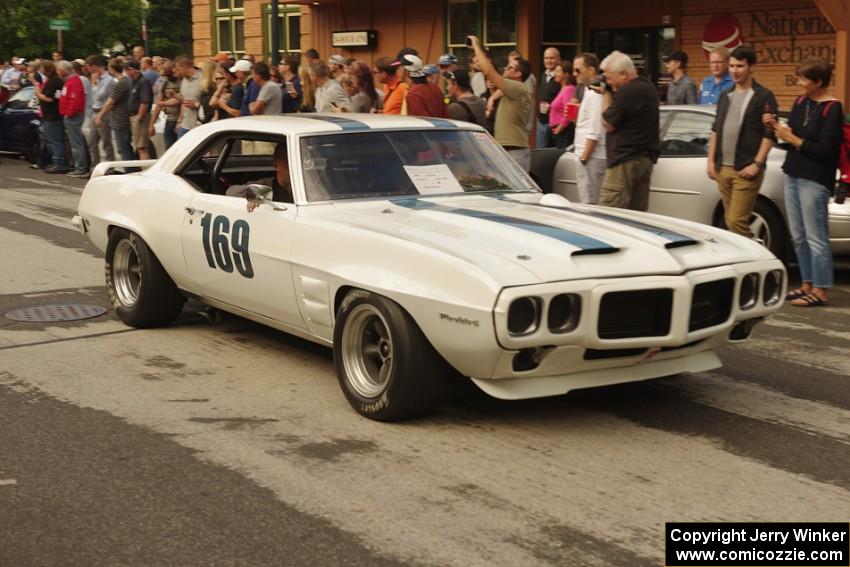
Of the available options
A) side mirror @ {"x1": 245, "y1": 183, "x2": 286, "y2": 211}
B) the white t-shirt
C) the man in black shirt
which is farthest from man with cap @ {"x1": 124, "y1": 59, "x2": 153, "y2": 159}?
side mirror @ {"x1": 245, "y1": 183, "x2": 286, "y2": 211}

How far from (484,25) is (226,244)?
1660 cm

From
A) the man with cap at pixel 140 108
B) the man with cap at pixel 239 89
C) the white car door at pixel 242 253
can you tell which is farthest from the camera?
the man with cap at pixel 140 108

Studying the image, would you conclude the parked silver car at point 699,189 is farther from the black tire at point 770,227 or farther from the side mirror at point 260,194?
the side mirror at point 260,194

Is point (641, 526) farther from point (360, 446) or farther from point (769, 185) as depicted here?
point (769, 185)

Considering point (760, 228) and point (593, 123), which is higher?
point (593, 123)

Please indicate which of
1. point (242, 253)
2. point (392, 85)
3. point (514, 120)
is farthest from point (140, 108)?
point (242, 253)

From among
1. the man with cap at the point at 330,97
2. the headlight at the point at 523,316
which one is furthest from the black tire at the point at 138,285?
the man with cap at the point at 330,97

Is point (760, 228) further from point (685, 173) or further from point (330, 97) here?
point (330, 97)

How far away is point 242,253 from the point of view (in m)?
Answer: 6.84

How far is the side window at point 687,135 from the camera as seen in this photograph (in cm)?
1089

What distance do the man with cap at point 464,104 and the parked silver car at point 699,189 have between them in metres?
1.00

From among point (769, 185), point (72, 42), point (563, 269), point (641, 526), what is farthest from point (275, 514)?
point (72, 42)

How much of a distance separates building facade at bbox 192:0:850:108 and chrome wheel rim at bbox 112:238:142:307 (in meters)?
Result: 10.0

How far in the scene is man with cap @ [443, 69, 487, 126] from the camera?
11.2 metres
